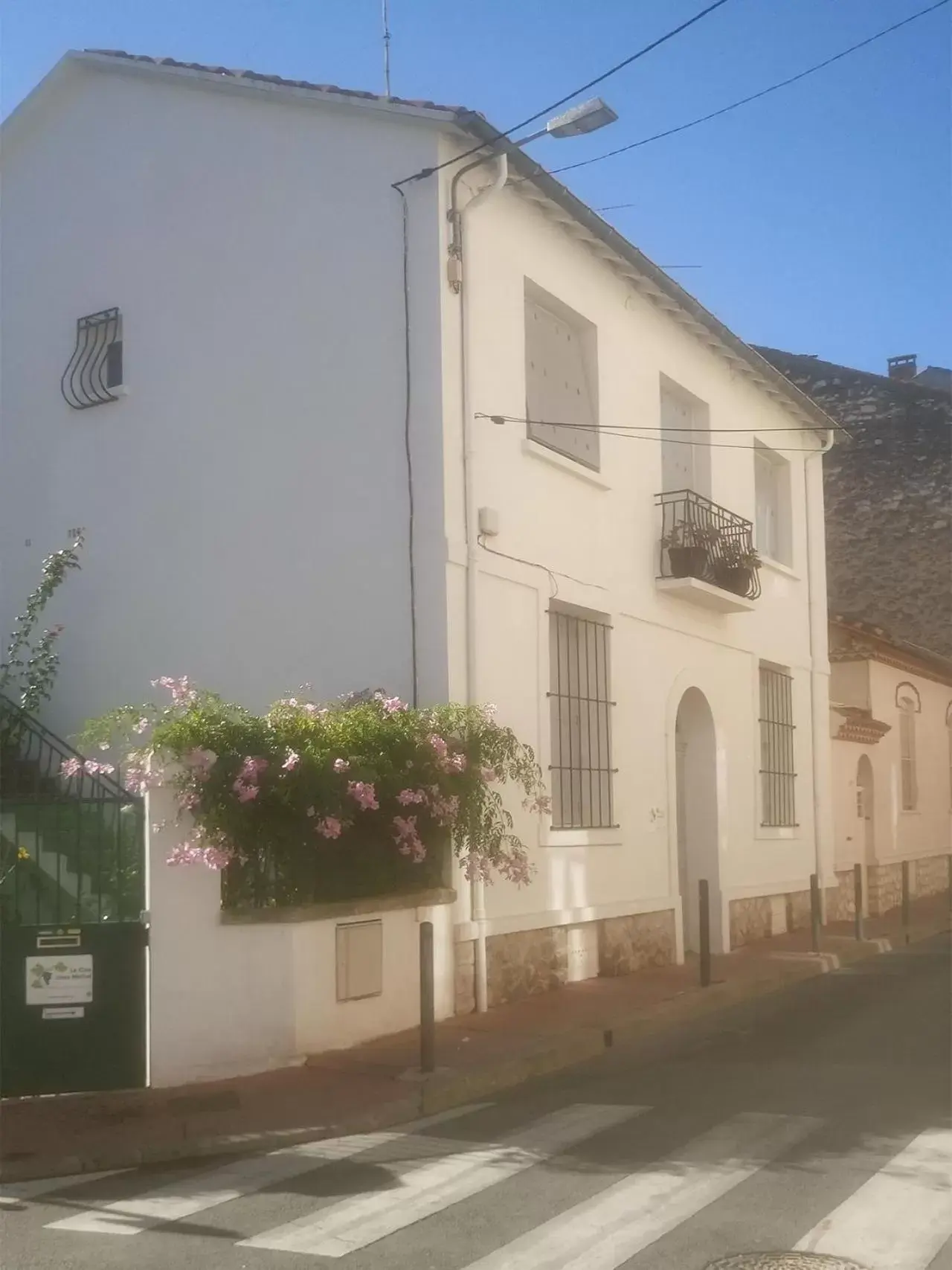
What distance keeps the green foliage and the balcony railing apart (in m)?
5.78

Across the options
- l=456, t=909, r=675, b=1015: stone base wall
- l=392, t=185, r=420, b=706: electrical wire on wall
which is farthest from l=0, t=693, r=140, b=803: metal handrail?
l=456, t=909, r=675, b=1015: stone base wall

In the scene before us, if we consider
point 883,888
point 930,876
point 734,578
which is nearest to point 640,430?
point 734,578

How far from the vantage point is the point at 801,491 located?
60.5 feet

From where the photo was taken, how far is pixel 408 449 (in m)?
11.2

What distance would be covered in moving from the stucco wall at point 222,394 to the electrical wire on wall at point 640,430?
1002 mm

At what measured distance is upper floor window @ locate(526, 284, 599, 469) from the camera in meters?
12.7

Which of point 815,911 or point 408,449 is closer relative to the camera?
point 408,449

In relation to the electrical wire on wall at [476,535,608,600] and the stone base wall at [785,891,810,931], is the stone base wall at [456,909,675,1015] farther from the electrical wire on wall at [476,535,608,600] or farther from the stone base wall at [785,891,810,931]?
the stone base wall at [785,891,810,931]

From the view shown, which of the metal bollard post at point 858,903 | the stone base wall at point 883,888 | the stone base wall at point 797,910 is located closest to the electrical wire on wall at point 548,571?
the metal bollard post at point 858,903

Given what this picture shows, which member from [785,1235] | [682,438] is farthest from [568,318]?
[785,1235]

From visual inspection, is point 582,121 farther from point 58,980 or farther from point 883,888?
point 883,888

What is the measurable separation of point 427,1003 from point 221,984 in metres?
1.30

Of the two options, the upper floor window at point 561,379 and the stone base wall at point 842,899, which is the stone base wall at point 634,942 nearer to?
the upper floor window at point 561,379

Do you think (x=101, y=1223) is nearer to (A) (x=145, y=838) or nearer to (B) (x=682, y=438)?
(A) (x=145, y=838)
